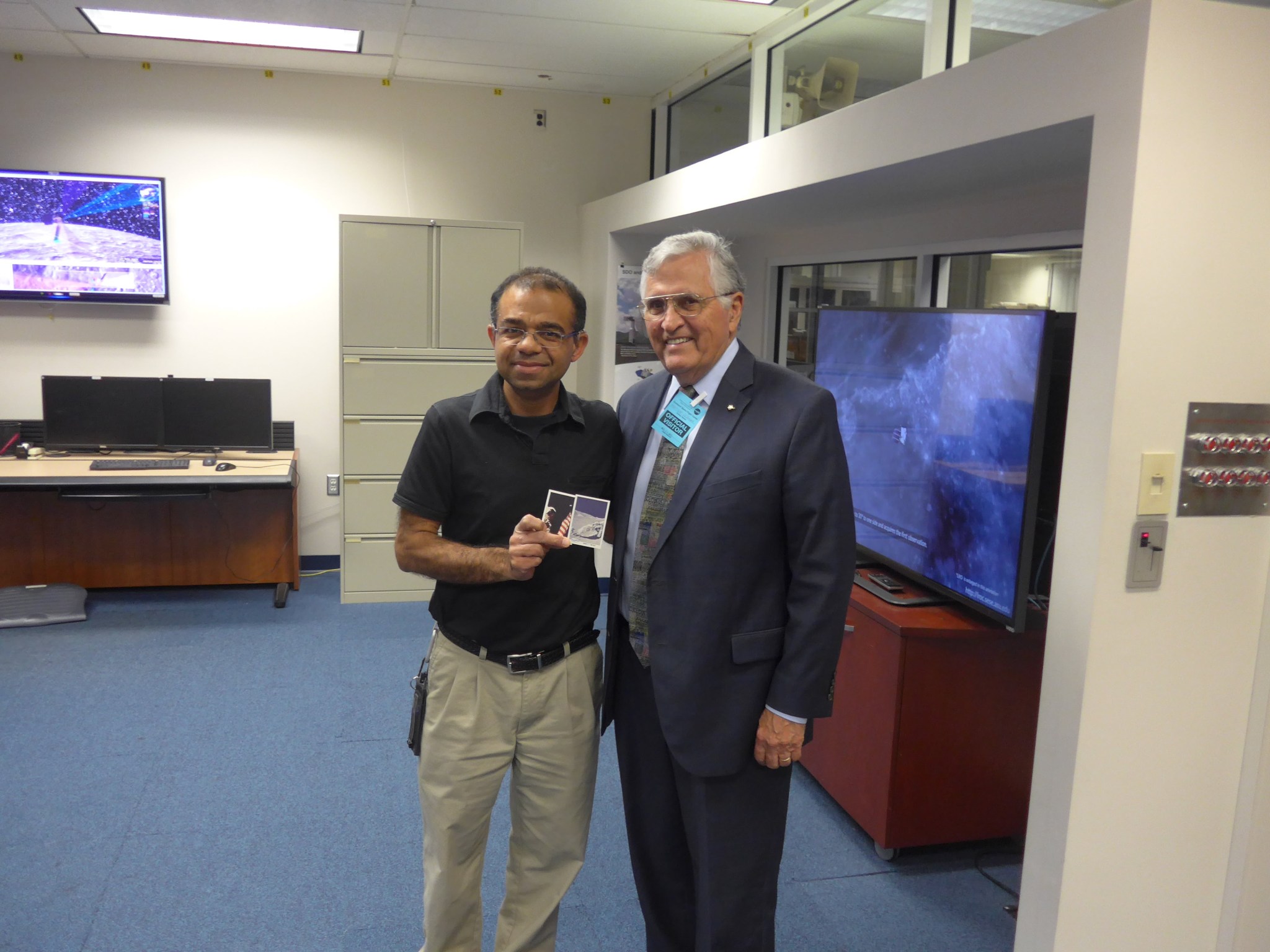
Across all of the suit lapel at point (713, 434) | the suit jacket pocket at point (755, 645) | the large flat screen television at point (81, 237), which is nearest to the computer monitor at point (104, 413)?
the large flat screen television at point (81, 237)

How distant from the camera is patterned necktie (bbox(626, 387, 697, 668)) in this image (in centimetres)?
174

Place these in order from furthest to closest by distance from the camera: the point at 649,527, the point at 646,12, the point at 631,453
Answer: the point at 646,12
the point at 631,453
the point at 649,527

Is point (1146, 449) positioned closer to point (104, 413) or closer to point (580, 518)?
point (580, 518)

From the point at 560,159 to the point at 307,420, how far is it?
82.0 inches

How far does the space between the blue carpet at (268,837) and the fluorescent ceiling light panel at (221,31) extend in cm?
279

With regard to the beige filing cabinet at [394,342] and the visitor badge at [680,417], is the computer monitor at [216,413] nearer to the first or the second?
the beige filing cabinet at [394,342]

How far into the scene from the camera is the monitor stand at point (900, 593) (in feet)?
8.80

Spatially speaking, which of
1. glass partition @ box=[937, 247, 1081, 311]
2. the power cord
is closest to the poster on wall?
glass partition @ box=[937, 247, 1081, 311]

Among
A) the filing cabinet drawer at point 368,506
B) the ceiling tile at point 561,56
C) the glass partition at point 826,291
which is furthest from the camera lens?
the filing cabinet drawer at point 368,506

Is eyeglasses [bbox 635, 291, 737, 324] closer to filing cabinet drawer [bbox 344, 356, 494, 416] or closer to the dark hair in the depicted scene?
the dark hair

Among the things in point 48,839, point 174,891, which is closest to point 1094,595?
point 174,891

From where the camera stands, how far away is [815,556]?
63.6 inches

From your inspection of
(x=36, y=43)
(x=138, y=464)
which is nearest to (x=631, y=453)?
(x=138, y=464)

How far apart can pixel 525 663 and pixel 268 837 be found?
139cm
